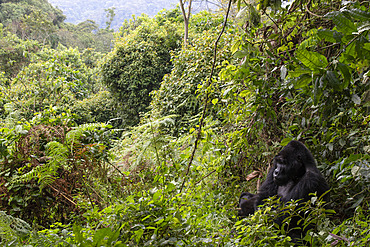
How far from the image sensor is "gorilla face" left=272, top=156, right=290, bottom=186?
1.91m

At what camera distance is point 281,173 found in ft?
6.29

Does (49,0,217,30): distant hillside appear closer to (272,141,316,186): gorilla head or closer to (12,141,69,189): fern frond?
(12,141,69,189): fern frond

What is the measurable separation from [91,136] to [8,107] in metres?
1.62

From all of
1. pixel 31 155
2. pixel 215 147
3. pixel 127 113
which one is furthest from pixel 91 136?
pixel 127 113

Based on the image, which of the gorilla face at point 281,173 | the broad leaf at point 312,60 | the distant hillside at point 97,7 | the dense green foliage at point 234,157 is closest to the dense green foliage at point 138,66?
the dense green foliage at point 234,157

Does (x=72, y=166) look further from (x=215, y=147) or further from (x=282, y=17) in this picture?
(x=282, y=17)

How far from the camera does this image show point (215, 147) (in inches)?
108

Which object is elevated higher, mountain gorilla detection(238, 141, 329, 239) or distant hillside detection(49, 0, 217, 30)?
distant hillside detection(49, 0, 217, 30)

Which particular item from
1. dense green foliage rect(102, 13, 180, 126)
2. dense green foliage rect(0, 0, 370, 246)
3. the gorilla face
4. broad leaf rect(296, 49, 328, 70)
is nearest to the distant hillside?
dense green foliage rect(102, 13, 180, 126)

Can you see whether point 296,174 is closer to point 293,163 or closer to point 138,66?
point 293,163

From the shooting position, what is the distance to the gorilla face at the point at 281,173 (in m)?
1.91

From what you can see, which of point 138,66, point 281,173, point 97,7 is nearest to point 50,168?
point 281,173

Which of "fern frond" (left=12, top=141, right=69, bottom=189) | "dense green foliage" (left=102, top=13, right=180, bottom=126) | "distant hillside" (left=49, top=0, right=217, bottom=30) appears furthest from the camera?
"distant hillside" (left=49, top=0, right=217, bottom=30)

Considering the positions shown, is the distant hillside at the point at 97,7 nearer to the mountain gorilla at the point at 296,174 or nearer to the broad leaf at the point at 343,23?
the mountain gorilla at the point at 296,174
